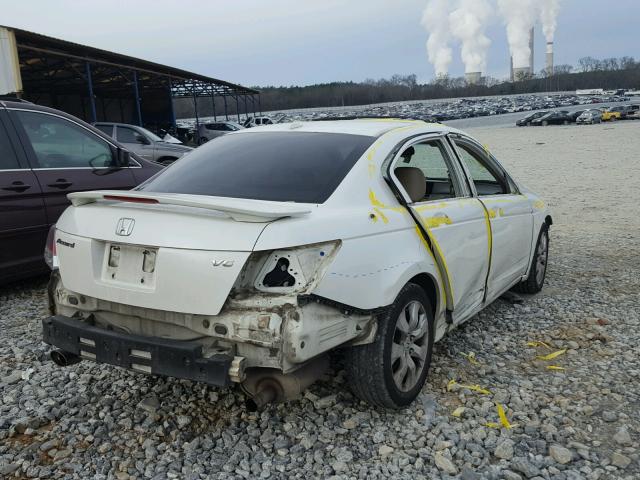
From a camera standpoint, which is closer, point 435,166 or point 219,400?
point 219,400

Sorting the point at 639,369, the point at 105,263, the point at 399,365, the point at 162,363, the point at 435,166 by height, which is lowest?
the point at 639,369

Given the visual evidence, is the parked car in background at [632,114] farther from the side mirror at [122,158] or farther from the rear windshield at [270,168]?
the rear windshield at [270,168]

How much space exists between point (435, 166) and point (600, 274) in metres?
2.93

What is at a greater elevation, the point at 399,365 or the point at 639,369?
the point at 399,365

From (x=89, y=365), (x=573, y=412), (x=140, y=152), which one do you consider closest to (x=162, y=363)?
(x=89, y=365)

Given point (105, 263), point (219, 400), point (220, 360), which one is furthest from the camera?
point (219, 400)

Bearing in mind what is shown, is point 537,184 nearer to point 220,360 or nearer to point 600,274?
point 600,274

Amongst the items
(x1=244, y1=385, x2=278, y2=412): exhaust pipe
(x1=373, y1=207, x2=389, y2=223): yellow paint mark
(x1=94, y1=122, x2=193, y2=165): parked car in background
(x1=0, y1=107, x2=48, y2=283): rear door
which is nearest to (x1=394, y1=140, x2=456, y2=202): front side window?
(x1=373, y1=207, x2=389, y2=223): yellow paint mark

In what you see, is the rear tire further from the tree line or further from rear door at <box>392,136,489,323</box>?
the tree line

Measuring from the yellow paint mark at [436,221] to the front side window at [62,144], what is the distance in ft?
12.2

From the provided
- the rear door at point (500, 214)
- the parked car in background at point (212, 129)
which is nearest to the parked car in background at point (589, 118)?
the parked car in background at point (212, 129)

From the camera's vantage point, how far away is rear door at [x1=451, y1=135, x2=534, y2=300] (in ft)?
13.8

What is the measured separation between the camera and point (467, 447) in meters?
2.88

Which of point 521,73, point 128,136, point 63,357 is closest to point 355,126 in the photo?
point 63,357
